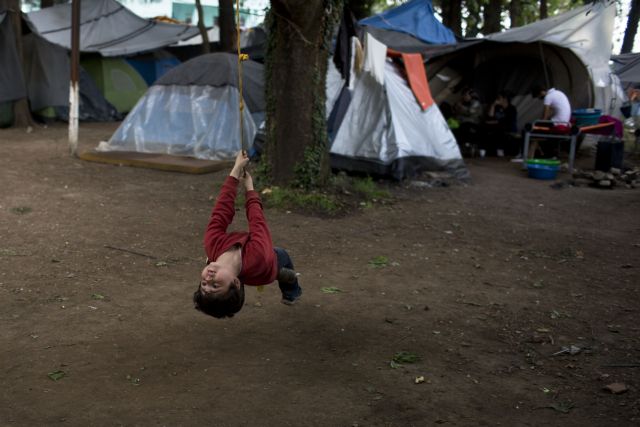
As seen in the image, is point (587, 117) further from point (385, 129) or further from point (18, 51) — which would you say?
point (18, 51)

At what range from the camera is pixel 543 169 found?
430 inches

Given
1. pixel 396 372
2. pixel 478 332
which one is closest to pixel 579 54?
pixel 478 332

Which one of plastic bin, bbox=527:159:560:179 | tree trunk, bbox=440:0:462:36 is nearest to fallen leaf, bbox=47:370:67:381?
plastic bin, bbox=527:159:560:179

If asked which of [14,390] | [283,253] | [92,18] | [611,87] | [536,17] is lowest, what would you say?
[14,390]

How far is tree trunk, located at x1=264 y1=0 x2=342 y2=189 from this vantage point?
7.84m

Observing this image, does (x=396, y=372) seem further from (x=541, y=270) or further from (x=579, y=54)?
(x=579, y=54)

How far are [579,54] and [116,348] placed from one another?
11.4m

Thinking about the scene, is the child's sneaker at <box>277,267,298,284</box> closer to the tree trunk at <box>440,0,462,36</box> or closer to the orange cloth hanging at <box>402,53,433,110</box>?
the orange cloth hanging at <box>402,53,433,110</box>

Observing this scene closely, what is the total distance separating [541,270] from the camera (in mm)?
5918

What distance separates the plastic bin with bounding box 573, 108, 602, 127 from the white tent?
10.8 ft

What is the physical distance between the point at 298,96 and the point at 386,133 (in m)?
2.39

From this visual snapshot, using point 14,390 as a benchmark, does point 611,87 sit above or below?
above

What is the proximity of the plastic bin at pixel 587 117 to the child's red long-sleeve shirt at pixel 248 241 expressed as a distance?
10.2 m

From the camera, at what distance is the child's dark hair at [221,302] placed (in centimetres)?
334
